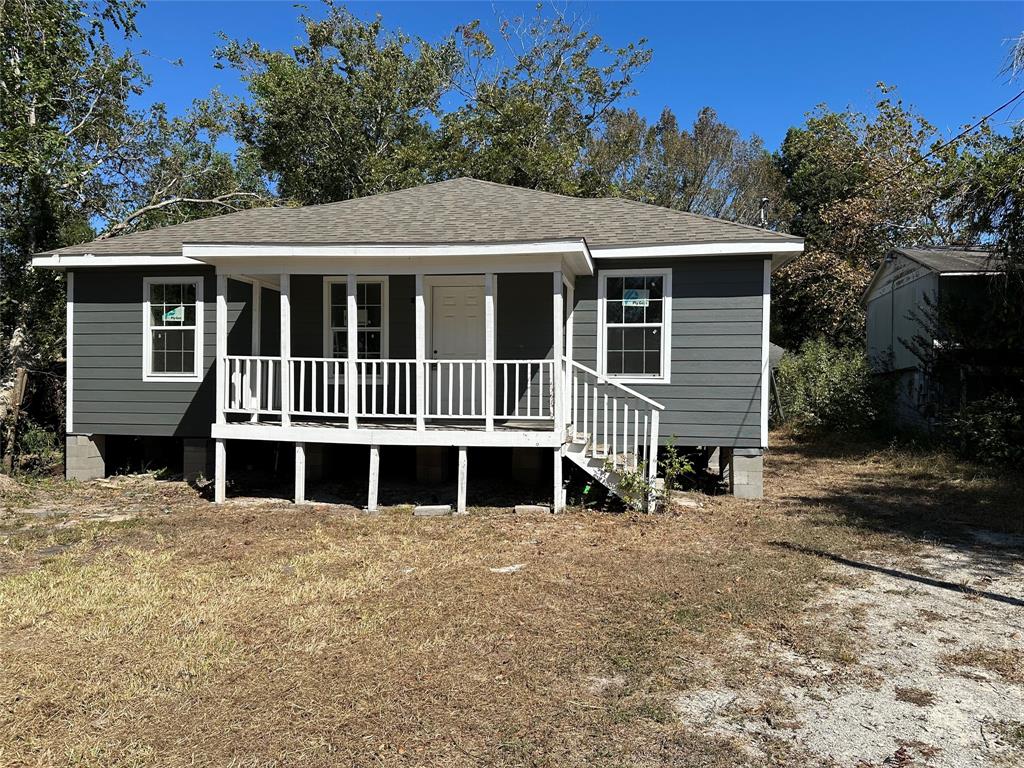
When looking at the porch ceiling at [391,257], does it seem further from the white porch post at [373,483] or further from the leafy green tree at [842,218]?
the leafy green tree at [842,218]

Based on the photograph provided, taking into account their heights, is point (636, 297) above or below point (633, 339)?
above

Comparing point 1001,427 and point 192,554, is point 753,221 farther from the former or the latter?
point 192,554

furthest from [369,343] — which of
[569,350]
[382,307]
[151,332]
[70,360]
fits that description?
[70,360]

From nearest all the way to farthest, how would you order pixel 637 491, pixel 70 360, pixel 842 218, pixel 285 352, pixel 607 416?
pixel 637 491
pixel 285 352
pixel 607 416
pixel 70 360
pixel 842 218

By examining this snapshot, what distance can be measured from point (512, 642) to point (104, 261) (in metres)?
8.92

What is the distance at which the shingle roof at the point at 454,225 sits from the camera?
8.59 meters

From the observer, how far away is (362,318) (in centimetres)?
1024

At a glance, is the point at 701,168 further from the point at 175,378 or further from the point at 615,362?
the point at 175,378

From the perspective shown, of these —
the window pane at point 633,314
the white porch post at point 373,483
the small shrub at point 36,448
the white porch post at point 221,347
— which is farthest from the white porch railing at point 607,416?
the small shrub at point 36,448

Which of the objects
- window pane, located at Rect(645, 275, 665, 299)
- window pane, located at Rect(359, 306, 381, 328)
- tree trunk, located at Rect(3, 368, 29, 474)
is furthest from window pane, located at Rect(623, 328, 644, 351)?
tree trunk, located at Rect(3, 368, 29, 474)

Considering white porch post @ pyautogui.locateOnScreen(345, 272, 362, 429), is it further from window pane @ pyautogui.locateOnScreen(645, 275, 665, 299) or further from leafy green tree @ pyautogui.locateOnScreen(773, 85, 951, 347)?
leafy green tree @ pyautogui.locateOnScreen(773, 85, 951, 347)

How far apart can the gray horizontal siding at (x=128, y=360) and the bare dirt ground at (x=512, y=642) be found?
2.74m

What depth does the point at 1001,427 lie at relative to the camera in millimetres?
11227

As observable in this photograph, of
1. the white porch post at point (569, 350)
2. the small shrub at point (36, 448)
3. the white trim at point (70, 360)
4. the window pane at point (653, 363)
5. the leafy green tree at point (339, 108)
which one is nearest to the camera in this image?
the white porch post at point (569, 350)
